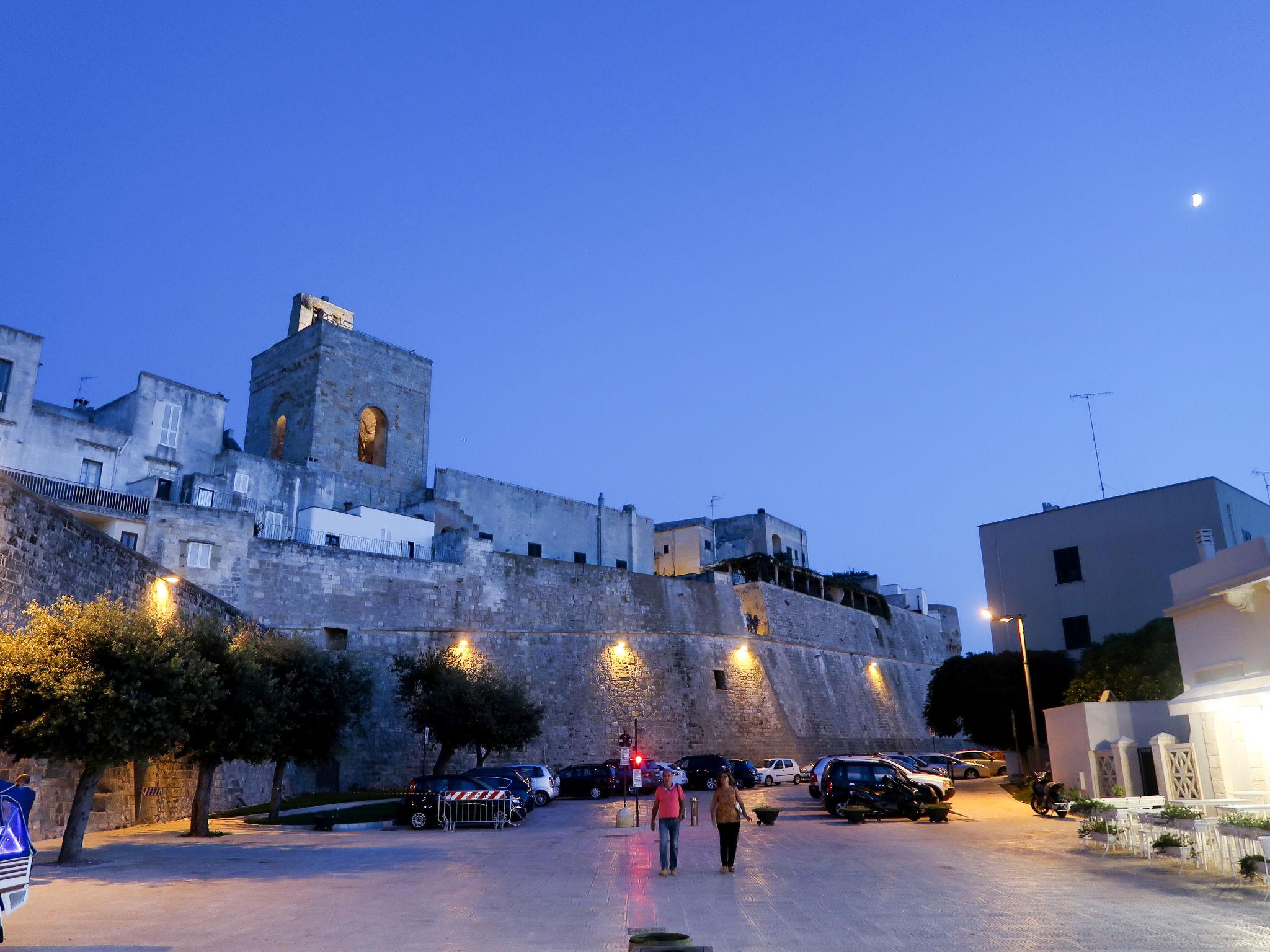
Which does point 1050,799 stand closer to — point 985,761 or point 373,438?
point 985,761

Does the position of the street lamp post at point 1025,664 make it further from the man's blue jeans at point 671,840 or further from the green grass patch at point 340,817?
the green grass patch at point 340,817

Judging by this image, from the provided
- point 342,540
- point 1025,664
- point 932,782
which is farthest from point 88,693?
point 342,540

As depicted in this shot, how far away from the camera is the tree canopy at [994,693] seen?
31.2m

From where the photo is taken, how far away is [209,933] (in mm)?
8172

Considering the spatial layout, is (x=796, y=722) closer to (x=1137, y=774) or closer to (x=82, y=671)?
(x=1137, y=774)

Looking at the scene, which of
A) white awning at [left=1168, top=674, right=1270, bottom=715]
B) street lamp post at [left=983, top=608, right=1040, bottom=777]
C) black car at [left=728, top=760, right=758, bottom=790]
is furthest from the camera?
black car at [left=728, top=760, right=758, bottom=790]

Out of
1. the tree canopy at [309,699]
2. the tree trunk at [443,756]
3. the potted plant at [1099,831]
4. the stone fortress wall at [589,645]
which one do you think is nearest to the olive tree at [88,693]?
the tree canopy at [309,699]

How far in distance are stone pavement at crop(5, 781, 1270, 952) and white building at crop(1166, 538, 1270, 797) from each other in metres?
2.65

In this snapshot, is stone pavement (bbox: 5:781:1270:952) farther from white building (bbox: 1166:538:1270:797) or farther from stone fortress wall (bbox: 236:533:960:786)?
stone fortress wall (bbox: 236:533:960:786)

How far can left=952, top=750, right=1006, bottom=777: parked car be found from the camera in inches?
1531

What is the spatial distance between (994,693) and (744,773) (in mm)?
9361

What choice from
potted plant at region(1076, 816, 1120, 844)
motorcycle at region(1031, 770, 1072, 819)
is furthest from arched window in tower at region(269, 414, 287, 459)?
potted plant at region(1076, 816, 1120, 844)

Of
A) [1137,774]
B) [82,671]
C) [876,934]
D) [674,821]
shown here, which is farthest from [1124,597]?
[82,671]

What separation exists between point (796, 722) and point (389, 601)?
1932 centimetres
